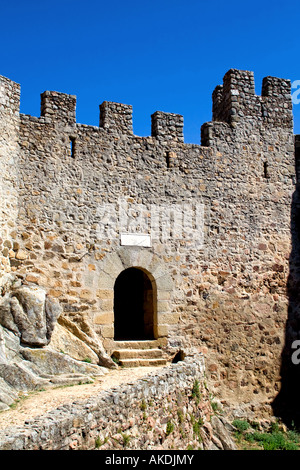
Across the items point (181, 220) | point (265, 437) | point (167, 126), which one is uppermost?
point (167, 126)

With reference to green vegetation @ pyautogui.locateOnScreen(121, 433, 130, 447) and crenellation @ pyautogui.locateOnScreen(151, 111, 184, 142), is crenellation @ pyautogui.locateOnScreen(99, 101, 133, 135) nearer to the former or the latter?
crenellation @ pyautogui.locateOnScreen(151, 111, 184, 142)

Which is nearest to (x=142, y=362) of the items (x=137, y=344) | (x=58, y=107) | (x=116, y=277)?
(x=137, y=344)

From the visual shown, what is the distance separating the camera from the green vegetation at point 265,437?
9633 mm

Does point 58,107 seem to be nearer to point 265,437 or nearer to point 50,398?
point 50,398

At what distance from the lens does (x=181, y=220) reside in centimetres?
1074

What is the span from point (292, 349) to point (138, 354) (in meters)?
3.77

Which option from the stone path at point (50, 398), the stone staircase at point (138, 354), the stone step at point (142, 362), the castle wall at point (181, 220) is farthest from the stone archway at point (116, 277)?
the stone path at point (50, 398)

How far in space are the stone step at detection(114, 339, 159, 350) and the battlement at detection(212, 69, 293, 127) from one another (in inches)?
203

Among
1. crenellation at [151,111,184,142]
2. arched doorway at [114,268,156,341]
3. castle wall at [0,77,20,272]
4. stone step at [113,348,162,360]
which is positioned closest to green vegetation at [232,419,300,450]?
stone step at [113,348,162,360]

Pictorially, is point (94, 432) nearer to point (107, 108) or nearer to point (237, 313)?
point (237, 313)

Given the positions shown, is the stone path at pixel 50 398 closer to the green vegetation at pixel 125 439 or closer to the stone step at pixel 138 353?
the green vegetation at pixel 125 439

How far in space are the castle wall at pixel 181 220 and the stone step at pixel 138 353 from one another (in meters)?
0.25

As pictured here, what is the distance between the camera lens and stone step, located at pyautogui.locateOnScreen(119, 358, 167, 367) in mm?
9378

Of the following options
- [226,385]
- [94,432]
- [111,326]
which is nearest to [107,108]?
[111,326]
